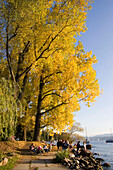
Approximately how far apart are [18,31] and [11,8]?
1.40 metres

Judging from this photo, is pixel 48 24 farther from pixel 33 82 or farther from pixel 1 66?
pixel 33 82

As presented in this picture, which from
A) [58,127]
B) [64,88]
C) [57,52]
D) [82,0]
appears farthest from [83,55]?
[58,127]

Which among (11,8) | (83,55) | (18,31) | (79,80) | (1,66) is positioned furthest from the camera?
(83,55)

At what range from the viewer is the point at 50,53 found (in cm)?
1273

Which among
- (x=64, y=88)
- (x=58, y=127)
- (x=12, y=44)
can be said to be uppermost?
(x=12, y=44)

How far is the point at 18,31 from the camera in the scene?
9.86 meters

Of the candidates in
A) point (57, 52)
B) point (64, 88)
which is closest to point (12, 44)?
point (57, 52)

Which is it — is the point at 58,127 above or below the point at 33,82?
below

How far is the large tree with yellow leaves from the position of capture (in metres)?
9.55

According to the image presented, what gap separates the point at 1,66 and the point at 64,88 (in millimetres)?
5671

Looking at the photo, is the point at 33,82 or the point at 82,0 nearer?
the point at 82,0

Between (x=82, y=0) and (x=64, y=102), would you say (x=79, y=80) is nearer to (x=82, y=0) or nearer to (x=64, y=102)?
(x=64, y=102)

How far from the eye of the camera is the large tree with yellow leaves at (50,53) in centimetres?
955

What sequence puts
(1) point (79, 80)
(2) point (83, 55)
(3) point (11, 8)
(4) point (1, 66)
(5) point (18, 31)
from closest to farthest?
(3) point (11, 8), (5) point (18, 31), (4) point (1, 66), (1) point (79, 80), (2) point (83, 55)
